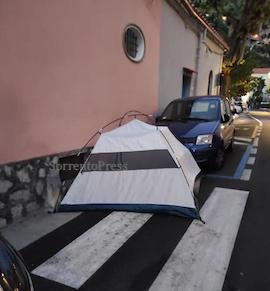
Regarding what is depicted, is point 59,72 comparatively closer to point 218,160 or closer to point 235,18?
point 218,160


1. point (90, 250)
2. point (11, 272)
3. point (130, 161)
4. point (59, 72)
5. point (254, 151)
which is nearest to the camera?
point (11, 272)

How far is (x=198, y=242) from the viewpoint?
4168 mm

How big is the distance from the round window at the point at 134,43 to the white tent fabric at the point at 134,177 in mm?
3313

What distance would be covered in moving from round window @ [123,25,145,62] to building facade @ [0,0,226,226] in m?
0.03

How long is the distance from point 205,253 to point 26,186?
2839mm

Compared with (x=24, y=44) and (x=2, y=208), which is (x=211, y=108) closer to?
(x=24, y=44)

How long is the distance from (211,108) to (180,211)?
3.94m

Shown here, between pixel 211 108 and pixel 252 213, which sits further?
pixel 211 108

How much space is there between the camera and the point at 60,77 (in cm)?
556

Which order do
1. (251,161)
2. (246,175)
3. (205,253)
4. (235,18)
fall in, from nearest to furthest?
(205,253) < (246,175) < (251,161) < (235,18)

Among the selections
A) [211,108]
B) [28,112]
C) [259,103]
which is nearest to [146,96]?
[211,108]

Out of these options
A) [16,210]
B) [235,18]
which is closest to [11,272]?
[16,210]

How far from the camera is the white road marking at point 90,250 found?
11.4 feet

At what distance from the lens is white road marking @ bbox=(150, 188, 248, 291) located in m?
3.31
